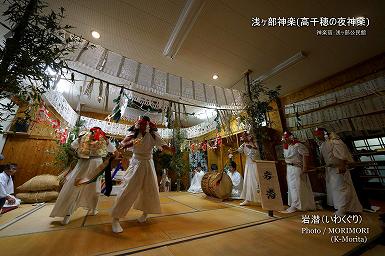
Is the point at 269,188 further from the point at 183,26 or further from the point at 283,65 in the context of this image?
the point at 183,26

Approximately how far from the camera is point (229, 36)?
12.5 ft

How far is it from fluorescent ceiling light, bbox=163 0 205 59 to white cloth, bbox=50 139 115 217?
2.92 meters

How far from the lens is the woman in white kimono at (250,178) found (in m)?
4.29

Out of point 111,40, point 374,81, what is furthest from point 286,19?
point 111,40

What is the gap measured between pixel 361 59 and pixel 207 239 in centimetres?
597

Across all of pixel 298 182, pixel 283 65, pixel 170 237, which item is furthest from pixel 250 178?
pixel 283 65

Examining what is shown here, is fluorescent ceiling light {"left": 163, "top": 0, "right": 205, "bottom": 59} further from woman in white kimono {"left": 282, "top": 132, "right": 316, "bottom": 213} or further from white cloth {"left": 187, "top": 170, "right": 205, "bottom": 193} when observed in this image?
white cloth {"left": 187, "top": 170, "right": 205, "bottom": 193}

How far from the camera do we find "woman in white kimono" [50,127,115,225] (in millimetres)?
2727

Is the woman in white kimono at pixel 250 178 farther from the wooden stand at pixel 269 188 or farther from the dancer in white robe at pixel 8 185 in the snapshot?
the dancer in white robe at pixel 8 185

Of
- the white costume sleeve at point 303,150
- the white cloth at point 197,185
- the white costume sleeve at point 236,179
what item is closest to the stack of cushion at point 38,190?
the white cloth at point 197,185

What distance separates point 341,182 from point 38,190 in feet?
25.8

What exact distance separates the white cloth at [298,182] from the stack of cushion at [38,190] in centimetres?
663

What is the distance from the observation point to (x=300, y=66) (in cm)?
479

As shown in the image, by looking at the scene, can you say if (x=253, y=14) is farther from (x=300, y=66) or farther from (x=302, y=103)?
(x=302, y=103)
